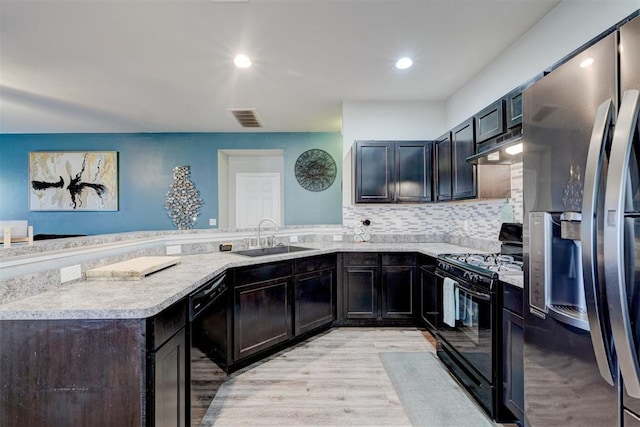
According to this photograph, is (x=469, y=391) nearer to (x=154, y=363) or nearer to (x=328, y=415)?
(x=328, y=415)

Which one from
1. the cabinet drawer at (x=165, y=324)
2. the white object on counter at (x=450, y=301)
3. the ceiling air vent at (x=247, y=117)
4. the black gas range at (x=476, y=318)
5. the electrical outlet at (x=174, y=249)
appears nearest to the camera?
the cabinet drawer at (x=165, y=324)

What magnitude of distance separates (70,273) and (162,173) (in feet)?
12.7

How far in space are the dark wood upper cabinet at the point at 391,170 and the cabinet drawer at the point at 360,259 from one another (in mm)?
652

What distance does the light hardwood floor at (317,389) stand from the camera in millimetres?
1761

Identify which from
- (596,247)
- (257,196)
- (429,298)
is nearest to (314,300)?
(429,298)

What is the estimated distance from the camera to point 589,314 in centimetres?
90

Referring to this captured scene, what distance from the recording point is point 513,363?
5.31 feet

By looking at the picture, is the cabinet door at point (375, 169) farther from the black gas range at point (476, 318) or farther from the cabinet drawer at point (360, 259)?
the black gas range at point (476, 318)

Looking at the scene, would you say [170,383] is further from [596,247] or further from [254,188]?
[254,188]

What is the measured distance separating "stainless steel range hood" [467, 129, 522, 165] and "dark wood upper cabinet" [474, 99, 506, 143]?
5cm

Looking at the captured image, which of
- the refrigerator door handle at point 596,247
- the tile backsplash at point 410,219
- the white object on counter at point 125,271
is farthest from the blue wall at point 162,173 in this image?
the refrigerator door handle at point 596,247

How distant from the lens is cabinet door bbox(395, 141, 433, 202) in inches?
130

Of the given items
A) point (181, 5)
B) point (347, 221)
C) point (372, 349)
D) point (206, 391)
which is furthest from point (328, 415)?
point (181, 5)

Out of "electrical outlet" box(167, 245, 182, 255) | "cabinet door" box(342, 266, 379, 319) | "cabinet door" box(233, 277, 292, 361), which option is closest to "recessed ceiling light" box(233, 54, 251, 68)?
"electrical outlet" box(167, 245, 182, 255)
